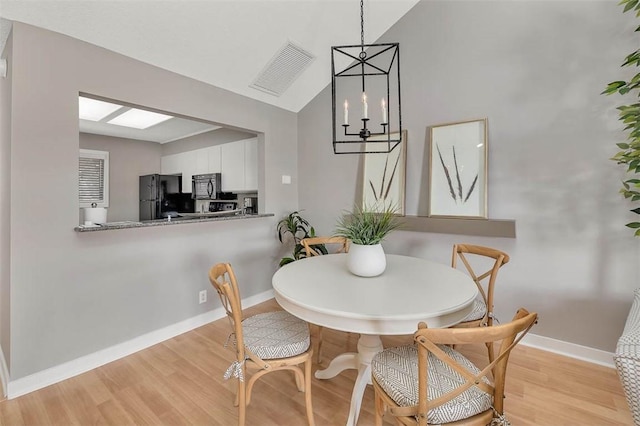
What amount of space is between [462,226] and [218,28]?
2.74 m

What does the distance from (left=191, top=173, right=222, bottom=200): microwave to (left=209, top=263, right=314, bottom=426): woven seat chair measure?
3.03m

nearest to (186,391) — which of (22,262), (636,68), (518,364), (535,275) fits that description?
(22,262)

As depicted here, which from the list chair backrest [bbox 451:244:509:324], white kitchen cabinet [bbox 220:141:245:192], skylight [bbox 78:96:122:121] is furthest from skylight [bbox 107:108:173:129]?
chair backrest [bbox 451:244:509:324]

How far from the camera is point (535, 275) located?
91.3 inches

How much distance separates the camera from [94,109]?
11.5 ft

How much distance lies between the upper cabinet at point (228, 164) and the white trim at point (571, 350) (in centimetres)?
334

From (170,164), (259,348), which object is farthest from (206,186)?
(259,348)

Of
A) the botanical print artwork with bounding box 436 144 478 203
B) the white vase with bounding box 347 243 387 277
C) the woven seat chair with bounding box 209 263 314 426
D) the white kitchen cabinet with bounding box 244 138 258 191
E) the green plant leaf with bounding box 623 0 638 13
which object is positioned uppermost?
the green plant leaf with bounding box 623 0 638 13

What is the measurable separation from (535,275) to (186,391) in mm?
2727

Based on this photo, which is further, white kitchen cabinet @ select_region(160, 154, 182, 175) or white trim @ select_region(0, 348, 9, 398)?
white kitchen cabinet @ select_region(160, 154, 182, 175)

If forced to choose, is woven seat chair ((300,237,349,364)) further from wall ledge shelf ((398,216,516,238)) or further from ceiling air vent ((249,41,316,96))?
ceiling air vent ((249,41,316,96))

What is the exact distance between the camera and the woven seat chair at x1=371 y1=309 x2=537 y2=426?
2.90 ft

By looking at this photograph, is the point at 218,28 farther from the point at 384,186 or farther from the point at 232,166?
the point at 384,186

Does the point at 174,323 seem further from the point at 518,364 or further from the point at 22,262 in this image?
the point at 518,364
